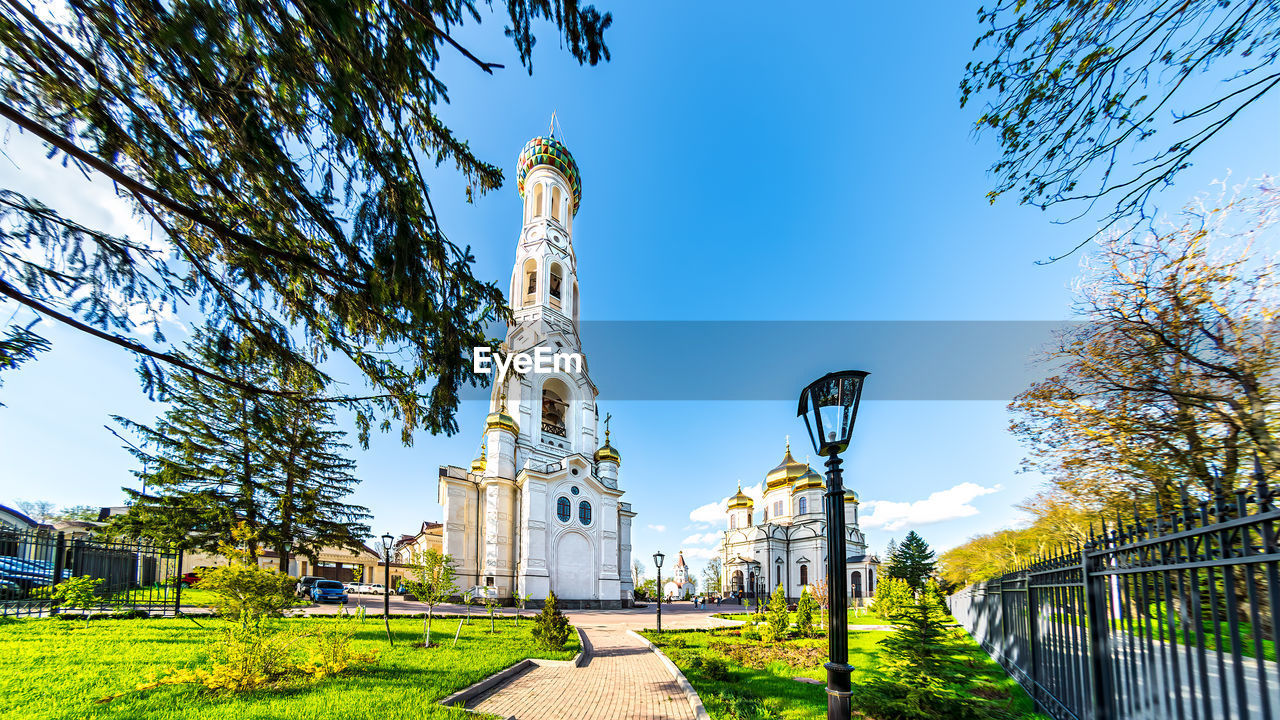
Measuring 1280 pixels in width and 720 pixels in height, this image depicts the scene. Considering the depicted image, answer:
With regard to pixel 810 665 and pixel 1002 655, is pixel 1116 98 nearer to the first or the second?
pixel 1002 655

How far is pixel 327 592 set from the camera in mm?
24406

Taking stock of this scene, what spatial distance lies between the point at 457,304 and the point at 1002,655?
984cm

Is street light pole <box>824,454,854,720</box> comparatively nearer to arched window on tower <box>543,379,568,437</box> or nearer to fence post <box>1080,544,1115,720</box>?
fence post <box>1080,544,1115,720</box>

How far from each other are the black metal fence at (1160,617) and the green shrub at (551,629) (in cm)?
904

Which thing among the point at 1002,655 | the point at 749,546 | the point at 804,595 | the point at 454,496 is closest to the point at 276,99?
the point at 1002,655

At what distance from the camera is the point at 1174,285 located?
7.23m

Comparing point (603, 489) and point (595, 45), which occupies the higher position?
point (595, 45)

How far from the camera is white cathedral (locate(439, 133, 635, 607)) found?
2753 cm

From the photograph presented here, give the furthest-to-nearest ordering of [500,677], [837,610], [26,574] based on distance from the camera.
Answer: [26,574], [500,677], [837,610]

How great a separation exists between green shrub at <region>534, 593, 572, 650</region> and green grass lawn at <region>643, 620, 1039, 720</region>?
249 centimetres

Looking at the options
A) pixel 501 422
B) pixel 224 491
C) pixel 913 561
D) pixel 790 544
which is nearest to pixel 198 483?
pixel 224 491

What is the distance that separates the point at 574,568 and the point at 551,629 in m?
17.4

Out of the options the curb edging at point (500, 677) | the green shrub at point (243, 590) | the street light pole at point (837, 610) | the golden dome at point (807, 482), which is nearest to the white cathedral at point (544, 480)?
the curb edging at point (500, 677)

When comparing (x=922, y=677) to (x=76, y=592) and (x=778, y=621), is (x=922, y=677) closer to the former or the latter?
(x=778, y=621)
